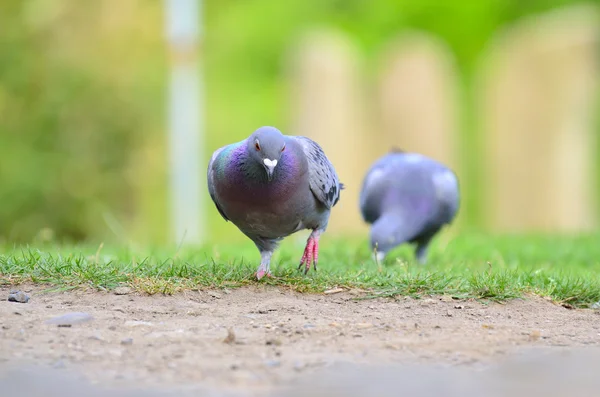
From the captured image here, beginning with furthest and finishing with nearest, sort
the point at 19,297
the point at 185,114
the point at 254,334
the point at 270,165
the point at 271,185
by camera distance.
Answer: the point at 185,114 → the point at 271,185 → the point at 270,165 → the point at 19,297 → the point at 254,334

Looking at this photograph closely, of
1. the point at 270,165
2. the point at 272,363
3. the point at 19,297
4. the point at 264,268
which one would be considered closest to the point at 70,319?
the point at 19,297

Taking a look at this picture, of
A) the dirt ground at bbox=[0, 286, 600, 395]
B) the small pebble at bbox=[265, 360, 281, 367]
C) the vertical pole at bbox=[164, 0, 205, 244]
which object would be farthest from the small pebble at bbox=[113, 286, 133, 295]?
the vertical pole at bbox=[164, 0, 205, 244]

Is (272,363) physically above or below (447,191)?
below

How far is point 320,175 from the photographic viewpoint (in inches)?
201

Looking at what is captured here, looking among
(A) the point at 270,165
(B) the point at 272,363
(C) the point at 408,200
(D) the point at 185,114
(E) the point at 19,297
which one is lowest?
(B) the point at 272,363

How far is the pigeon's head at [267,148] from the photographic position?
15.0 ft

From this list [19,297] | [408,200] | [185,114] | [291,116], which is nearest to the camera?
[19,297]

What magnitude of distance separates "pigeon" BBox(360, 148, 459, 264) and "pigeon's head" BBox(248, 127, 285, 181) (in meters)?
2.07

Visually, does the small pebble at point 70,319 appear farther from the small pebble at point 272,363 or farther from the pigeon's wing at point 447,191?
the pigeon's wing at point 447,191

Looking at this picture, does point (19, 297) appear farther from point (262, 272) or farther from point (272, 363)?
point (272, 363)

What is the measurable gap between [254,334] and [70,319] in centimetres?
85

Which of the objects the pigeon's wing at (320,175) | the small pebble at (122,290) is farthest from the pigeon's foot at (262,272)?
the small pebble at (122,290)

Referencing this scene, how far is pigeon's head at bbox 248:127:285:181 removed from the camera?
4.58 meters

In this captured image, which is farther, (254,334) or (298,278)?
(298,278)
